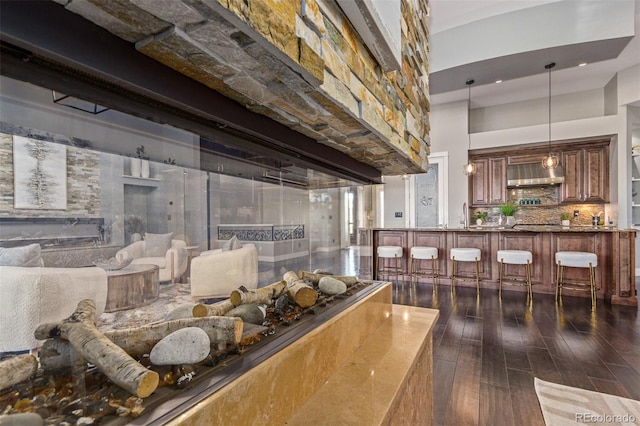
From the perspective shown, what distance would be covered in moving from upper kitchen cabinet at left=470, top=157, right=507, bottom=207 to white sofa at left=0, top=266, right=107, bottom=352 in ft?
24.2

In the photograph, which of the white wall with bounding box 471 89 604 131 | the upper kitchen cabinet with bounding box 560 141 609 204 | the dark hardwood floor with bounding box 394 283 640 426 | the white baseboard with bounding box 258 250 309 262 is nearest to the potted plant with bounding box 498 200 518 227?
the upper kitchen cabinet with bounding box 560 141 609 204

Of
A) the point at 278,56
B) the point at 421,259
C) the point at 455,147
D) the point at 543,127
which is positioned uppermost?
the point at 543,127

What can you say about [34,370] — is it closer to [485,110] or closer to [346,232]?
[346,232]

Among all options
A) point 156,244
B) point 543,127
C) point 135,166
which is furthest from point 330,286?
point 543,127

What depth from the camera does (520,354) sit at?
251cm

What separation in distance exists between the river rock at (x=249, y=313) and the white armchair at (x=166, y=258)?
9.1 inches

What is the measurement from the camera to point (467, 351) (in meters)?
2.57

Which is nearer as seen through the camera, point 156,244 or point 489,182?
point 156,244

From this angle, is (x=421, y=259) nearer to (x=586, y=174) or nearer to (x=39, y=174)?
(x=586, y=174)

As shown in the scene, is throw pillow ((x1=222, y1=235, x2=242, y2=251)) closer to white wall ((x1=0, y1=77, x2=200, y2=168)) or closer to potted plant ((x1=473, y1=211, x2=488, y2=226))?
white wall ((x1=0, y1=77, x2=200, y2=168))

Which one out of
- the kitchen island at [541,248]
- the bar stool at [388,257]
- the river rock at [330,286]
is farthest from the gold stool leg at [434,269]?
the river rock at [330,286]

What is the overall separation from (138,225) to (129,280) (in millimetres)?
120

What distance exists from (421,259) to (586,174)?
3.94 meters

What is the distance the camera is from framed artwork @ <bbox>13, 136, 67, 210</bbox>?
489 mm
